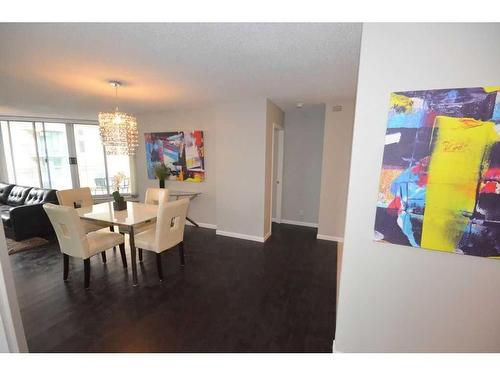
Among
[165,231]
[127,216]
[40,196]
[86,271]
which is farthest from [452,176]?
[40,196]

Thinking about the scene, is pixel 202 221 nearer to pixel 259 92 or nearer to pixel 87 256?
pixel 87 256

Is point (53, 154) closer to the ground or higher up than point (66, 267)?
higher up

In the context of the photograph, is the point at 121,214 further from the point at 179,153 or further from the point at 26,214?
the point at 26,214

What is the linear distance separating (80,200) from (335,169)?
3.95 meters

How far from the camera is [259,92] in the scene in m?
2.86

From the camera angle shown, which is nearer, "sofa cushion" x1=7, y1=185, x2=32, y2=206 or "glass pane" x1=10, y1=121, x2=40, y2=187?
"sofa cushion" x1=7, y1=185, x2=32, y2=206

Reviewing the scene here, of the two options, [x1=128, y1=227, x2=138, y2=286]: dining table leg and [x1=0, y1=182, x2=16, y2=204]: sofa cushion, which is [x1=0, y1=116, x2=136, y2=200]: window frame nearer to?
[x1=0, y1=182, x2=16, y2=204]: sofa cushion

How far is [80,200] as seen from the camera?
313 cm

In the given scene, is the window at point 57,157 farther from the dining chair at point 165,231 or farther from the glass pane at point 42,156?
the dining chair at point 165,231

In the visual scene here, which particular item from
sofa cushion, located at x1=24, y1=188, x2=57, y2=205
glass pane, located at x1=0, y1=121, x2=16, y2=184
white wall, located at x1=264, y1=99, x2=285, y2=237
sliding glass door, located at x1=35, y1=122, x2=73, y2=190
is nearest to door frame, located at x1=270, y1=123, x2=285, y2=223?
white wall, located at x1=264, y1=99, x2=285, y2=237

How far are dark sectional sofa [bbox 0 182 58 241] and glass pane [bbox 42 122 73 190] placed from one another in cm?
141

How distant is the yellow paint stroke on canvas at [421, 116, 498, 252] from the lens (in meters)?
1.06
